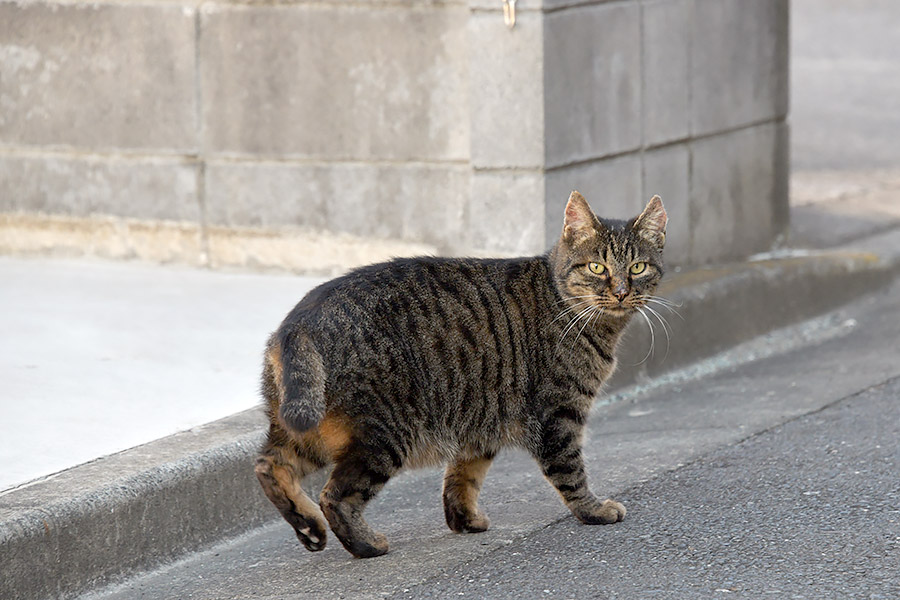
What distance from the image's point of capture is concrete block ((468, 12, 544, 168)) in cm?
565

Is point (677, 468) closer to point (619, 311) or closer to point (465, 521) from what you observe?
point (619, 311)

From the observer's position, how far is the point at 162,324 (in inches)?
225

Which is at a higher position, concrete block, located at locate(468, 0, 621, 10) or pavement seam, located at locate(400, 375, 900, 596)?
concrete block, located at locate(468, 0, 621, 10)

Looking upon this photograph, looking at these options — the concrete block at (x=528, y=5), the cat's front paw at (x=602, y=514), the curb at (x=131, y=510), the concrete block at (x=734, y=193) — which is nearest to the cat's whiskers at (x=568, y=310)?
the cat's front paw at (x=602, y=514)

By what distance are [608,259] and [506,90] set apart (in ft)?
5.63

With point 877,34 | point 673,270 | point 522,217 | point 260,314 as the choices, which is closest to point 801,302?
point 673,270

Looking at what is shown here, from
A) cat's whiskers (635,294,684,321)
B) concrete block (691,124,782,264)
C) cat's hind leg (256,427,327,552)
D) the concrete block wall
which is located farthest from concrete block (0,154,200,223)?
cat's hind leg (256,427,327,552)

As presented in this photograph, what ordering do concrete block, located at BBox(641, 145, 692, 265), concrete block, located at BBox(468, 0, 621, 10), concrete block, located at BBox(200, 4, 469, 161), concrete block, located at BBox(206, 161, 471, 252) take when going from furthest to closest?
concrete block, located at BBox(641, 145, 692, 265)
concrete block, located at BBox(206, 161, 471, 252)
concrete block, located at BBox(200, 4, 469, 161)
concrete block, located at BBox(468, 0, 621, 10)

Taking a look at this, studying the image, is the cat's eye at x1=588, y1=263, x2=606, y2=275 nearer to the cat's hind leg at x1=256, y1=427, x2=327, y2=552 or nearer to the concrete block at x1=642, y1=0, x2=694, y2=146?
the cat's hind leg at x1=256, y1=427, x2=327, y2=552

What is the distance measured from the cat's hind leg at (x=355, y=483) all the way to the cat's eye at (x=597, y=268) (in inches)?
35.5

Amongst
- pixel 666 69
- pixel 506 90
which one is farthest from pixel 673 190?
pixel 506 90

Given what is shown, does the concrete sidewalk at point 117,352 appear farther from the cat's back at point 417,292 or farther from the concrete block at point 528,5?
the concrete block at point 528,5

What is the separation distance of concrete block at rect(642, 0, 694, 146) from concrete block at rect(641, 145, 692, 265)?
0.26 ft

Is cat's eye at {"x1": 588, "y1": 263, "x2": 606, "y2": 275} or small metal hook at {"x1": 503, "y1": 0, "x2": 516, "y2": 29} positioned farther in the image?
small metal hook at {"x1": 503, "y1": 0, "x2": 516, "y2": 29}
